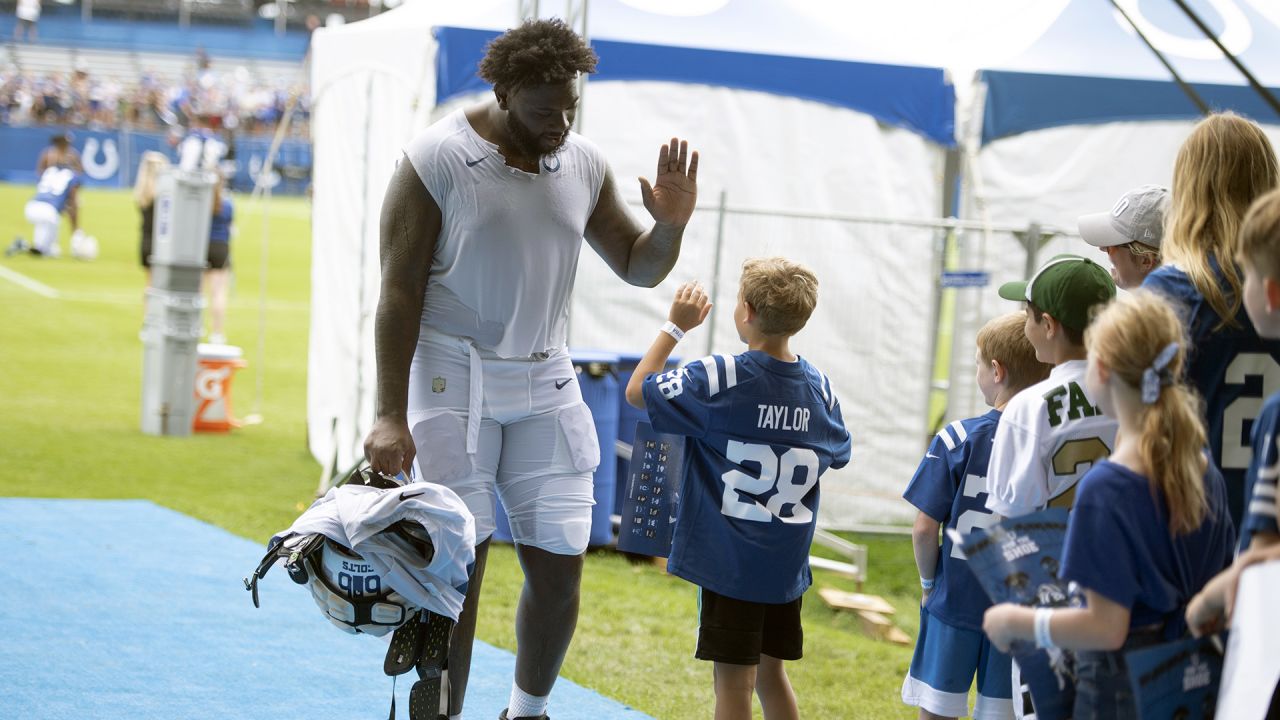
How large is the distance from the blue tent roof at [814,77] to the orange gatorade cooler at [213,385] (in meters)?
4.17

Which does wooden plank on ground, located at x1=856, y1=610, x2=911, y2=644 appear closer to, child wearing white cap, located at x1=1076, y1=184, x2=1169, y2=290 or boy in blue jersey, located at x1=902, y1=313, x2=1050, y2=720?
boy in blue jersey, located at x1=902, y1=313, x2=1050, y2=720

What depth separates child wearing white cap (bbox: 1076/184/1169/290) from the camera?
3.44m

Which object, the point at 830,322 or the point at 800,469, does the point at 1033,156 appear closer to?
the point at 830,322

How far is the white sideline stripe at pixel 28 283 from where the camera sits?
18422 mm

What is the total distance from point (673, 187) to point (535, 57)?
53 cm

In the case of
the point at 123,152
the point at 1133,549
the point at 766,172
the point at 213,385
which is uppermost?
the point at 123,152

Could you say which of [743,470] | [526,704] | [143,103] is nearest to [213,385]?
[526,704]

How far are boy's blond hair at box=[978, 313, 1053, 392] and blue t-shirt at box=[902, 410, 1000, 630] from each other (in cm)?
11

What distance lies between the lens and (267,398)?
12.6 m

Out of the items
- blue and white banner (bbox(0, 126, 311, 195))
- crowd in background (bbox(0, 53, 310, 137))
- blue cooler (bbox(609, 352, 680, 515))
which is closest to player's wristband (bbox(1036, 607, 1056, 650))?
blue cooler (bbox(609, 352, 680, 515))

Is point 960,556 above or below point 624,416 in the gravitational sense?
above

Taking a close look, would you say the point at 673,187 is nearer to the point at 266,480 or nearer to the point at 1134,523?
the point at 1134,523

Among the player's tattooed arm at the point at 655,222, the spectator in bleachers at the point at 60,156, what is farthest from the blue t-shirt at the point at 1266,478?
the spectator in bleachers at the point at 60,156

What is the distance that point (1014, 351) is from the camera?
3666 millimetres
